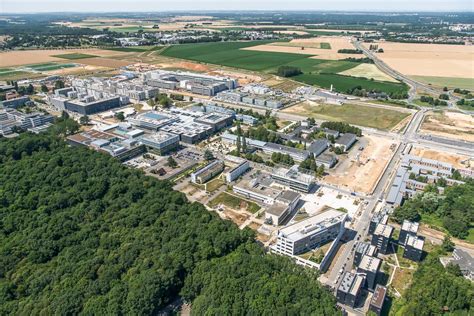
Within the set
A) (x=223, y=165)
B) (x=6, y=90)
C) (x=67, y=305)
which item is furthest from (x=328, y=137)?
(x=6, y=90)

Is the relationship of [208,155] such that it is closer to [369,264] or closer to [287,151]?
[287,151]

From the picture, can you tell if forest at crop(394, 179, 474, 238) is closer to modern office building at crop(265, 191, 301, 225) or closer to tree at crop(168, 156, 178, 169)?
modern office building at crop(265, 191, 301, 225)

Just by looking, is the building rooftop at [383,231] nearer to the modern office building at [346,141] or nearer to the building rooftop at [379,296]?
the building rooftop at [379,296]

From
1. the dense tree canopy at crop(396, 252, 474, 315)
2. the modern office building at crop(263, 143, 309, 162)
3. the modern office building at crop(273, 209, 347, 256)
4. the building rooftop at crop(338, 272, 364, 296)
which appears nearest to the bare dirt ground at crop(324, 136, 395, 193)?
the modern office building at crop(263, 143, 309, 162)

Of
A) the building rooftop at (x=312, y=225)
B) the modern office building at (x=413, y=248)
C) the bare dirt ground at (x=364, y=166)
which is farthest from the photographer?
the bare dirt ground at (x=364, y=166)

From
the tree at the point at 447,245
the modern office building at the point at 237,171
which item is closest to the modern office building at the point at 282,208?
the modern office building at the point at 237,171

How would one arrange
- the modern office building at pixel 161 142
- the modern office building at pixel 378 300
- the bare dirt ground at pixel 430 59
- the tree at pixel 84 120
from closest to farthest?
the modern office building at pixel 378 300, the modern office building at pixel 161 142, the tree at pixel 84 120, the bare dirt ground at pixel 430 59

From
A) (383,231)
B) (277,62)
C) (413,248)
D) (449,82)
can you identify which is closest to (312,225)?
(383,231)
